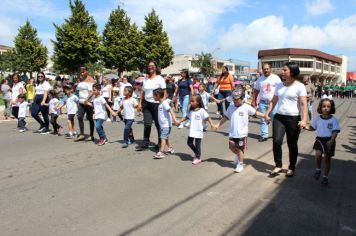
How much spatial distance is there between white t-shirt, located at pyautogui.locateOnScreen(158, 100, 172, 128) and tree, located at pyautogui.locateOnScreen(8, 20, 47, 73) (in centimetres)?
3896

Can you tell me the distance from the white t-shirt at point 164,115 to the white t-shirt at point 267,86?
266 centimetres

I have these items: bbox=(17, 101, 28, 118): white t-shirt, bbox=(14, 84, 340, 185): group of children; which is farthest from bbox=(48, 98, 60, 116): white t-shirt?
bbox=(17, 101, 28, 118): white t-shirt

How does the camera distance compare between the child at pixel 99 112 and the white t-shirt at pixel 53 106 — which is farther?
the white t-shirt at pixel 53 106

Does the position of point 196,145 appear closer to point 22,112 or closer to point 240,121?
point 240,121

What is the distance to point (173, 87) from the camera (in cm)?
1544

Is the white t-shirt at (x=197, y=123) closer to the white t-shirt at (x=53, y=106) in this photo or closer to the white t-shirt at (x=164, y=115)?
the white t-shirt at (x=164, y=115)

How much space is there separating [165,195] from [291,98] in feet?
8.33

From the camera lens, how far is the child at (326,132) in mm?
6102

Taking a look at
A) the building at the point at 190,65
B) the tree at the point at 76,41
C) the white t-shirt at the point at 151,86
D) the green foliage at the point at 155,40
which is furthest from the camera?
the building at the point at 190,65

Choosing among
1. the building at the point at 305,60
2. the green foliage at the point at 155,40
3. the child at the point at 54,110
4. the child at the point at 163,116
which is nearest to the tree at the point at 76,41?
the green foliage at the point at 155,40

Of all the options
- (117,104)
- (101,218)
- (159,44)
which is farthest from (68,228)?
(159,44)

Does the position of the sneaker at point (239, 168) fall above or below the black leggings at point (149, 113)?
below

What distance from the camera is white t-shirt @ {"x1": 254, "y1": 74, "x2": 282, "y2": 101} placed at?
31.0 feet

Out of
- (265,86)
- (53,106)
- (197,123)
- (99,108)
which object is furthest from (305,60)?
(197,123)
